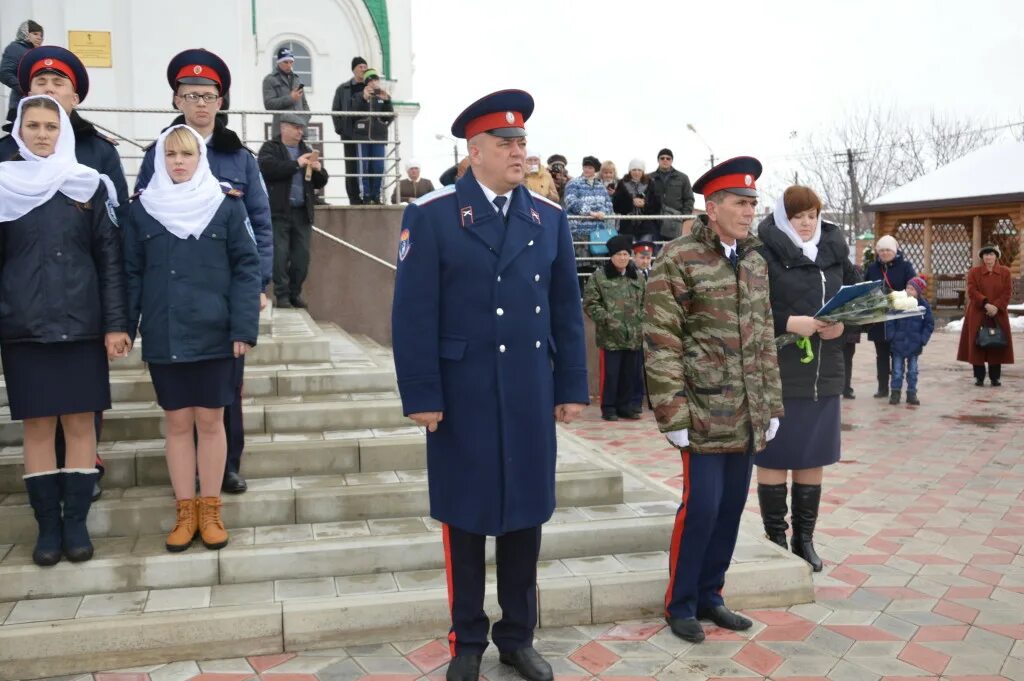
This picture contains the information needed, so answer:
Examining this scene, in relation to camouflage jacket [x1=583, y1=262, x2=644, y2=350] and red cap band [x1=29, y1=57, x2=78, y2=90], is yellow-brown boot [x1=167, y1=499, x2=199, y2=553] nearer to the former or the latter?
red cap band [x1=29, y1=57, x2=78, y2=90]

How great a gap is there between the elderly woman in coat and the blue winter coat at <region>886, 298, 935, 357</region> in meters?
1.85

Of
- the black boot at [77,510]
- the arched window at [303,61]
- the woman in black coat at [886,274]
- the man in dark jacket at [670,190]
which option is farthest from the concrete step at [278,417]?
the arched window at [303,61]

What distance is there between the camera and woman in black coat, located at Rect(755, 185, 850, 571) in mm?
4566

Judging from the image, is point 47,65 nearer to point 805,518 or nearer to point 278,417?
point 278,417

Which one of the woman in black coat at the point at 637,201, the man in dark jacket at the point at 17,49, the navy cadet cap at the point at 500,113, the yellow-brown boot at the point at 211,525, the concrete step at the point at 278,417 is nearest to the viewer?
the navy cadet cap at the point at 500,113

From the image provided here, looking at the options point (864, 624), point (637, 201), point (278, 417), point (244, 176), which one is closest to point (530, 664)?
point (864, 624)

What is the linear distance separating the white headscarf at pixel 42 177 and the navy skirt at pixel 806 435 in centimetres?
330

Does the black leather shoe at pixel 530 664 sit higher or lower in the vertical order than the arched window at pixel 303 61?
lower

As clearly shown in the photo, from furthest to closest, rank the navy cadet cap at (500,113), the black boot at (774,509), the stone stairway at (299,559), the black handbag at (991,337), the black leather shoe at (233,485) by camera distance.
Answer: the black handbag at (991,337) → the black boot at (774,509) → the black leather shoe at (233,485) → the stone stairway at (299,559) → the navy cadet cap at (500,113)

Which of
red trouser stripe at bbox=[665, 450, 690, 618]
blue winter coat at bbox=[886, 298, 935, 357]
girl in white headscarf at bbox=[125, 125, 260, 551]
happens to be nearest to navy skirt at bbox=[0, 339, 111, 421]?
girl in white headscarf at bbox=[125, 125, 260, 551]

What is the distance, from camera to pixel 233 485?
15.7ft

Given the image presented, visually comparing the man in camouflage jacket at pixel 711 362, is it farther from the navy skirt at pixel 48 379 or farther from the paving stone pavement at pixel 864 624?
the navy skirt at pixel 48 379

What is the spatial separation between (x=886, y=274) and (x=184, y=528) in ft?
29.2

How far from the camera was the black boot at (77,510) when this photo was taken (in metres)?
4.18
